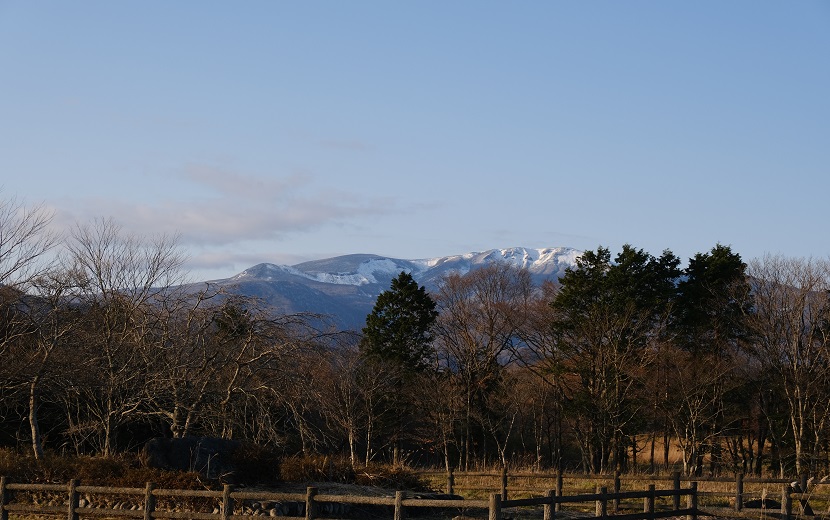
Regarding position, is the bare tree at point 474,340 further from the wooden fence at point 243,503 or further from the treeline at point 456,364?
the wooden fence at point 243,503

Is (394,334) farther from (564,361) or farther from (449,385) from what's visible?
(564,361)

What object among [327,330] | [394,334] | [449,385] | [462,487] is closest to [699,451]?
[449,385]

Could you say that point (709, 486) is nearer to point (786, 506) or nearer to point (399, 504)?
point (786, 506)

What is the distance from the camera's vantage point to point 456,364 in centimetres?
6500

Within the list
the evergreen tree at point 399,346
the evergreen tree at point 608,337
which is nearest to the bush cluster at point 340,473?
the evergreen tree at point 608,337

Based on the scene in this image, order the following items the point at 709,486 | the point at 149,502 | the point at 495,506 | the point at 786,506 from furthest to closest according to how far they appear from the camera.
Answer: the point at 709,486 < the point at 786,506 < the point at 149,502 < the point at 495,506

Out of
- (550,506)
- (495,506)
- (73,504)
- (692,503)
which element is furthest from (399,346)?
(495,506)

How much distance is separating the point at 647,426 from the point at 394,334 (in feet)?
56.3

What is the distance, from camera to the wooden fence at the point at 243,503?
16797 millimetres

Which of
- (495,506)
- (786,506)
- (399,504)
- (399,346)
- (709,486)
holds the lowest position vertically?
(709,486)

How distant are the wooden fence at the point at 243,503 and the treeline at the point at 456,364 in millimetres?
6685

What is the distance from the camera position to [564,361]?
60031mm

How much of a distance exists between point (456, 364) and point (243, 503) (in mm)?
43584

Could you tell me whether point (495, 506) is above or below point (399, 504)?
above
